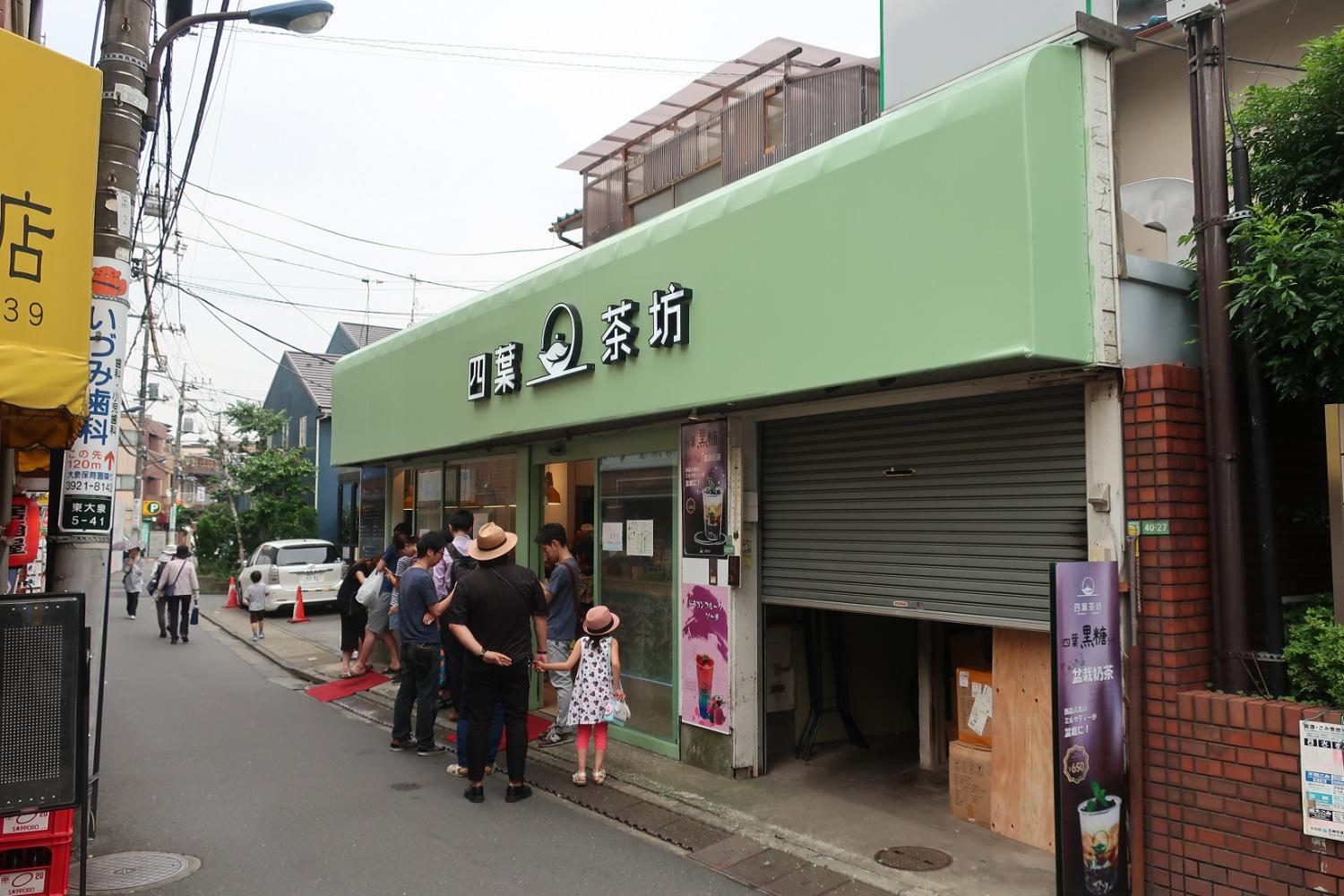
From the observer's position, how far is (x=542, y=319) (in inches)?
375

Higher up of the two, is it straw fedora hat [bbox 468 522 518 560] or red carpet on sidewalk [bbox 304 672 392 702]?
straw fedora hat [bbox 468 522 518 560]

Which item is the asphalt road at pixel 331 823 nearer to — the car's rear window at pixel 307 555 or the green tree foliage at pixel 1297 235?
the green tree foliage at pixel 1297 235

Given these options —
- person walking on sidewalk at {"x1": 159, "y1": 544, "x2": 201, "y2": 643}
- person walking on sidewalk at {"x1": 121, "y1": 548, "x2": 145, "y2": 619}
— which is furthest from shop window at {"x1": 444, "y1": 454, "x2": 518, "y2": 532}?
person walking on sidewalk at {"x1": 121, "y1": 548, "x2": 145, "y2": 619}

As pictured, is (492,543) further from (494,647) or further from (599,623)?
(599,623)

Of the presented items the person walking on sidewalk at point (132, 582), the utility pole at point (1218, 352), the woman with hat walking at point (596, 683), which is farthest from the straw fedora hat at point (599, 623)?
the person walking on sidewalk at point (132, 582)

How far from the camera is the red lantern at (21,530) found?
6.51 m

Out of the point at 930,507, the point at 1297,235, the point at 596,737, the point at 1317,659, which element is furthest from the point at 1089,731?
the point at 596,737

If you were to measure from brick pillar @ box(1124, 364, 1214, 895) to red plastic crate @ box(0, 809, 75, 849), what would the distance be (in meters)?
5.41

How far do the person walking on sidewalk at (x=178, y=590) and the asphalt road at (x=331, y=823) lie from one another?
24.8 ft

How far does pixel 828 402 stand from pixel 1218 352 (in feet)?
8.47

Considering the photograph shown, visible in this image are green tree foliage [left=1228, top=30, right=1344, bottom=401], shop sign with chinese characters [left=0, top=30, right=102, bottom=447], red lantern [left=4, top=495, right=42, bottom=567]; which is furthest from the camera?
red lantern [left=4, top=495, right=42, bottom=567]

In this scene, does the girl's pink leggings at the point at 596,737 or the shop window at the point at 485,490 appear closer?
the girl's pink leggings at the point at 596,737

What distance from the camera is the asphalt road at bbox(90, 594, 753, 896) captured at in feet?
18.5

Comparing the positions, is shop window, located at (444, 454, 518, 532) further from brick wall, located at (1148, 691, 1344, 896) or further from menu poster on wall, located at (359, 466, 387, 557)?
brick wall, located at (1148, 691, 1344, 896)
